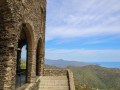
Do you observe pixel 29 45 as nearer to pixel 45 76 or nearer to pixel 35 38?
pixel 35 38

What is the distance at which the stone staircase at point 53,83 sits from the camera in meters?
16.9

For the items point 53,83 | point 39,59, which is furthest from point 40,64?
point 53,83

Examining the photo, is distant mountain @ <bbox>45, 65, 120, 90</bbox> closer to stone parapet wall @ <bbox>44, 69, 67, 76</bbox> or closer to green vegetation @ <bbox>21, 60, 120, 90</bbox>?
green vegetation @ <bbox>21, 60, 120, 90</bbox>

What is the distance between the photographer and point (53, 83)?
1778 centimetres

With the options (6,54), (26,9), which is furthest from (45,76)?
(6,54)

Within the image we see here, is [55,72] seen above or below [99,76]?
above

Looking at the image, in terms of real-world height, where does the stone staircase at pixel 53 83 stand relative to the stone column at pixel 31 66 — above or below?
below

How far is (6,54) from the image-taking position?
10.4m

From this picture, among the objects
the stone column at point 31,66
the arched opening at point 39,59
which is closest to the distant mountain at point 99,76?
the arched opening at point 39,59

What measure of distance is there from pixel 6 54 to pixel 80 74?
14493cm

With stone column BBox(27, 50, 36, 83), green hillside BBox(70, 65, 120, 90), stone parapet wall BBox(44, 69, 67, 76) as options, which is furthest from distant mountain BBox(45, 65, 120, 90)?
stone column BBox(27, 50, 36, 83)

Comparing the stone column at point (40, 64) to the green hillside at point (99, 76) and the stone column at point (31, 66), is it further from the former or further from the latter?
the green hillside at point (99, 76)

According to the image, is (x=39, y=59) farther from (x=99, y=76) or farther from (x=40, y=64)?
(x=99, y=76)

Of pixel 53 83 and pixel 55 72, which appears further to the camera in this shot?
pixel 55 72
